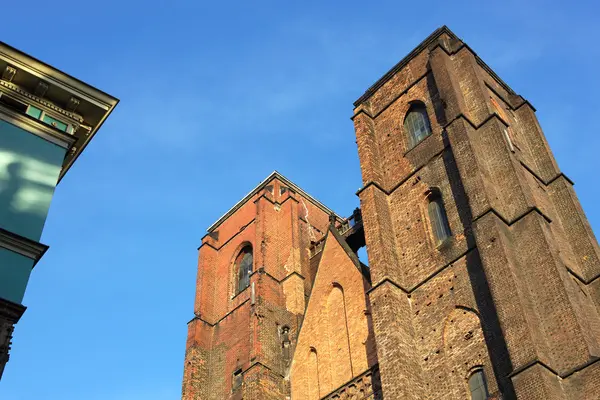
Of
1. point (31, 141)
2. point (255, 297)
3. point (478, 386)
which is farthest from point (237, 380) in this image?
point (31, 141)

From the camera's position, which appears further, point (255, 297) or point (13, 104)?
point (255, 297)

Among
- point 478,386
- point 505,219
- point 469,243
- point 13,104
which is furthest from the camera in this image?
point 469,243

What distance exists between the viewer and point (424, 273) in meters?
19.1

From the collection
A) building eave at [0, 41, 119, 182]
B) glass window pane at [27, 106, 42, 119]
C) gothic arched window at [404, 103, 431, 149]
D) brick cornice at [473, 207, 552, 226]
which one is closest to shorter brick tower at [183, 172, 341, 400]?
gothic arched window at [404, 103, 431, 149]

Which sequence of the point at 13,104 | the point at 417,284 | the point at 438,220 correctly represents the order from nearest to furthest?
the point at 13,104, the point at 417,284, the point at 438,220

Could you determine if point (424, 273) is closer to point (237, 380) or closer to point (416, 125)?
point (416, 125)

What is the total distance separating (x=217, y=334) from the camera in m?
26.5

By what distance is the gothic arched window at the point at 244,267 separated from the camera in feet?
90.6

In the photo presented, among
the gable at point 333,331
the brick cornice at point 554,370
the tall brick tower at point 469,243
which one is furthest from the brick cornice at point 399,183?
the brick cornice at point 554,370

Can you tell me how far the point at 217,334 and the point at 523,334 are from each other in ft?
46.5

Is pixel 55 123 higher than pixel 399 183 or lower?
lower

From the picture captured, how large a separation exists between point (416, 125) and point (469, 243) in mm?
6023

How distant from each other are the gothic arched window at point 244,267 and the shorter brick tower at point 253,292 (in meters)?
0.04

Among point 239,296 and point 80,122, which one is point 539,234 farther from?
point 239,296
